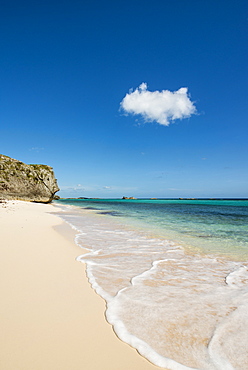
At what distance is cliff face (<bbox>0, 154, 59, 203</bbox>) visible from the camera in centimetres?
4391

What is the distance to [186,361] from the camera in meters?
2.22

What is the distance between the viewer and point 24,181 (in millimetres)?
46312

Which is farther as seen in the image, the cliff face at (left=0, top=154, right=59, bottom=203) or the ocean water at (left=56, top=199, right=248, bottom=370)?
the cliff face at (left=0, top=154, right=59, bottom=203)

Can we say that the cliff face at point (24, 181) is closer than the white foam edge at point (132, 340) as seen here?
No

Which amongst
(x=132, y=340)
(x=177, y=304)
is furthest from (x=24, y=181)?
(x=132, y=340)

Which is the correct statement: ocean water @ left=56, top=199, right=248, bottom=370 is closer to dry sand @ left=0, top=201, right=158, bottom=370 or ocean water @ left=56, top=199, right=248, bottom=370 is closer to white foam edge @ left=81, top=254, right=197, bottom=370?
white foam edge @ left=81, top=254, right=197, bottom=370

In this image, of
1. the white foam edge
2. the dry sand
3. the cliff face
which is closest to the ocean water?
the white foam edge

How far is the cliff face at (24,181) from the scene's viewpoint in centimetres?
4391

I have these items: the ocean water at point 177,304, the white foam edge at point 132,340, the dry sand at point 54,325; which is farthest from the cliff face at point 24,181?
the white foam edge at point 132,340

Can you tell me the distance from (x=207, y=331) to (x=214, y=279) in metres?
2.47

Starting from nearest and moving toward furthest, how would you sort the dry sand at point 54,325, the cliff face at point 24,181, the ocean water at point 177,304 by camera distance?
the dry sand at point 54,325
the ocean water at point 177,304
the cliff face at point 24,181

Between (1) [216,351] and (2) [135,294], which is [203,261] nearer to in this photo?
(2) [135,294]

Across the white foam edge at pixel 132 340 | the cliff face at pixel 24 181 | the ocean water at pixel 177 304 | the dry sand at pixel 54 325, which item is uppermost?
the cliff face at pixel 24 181

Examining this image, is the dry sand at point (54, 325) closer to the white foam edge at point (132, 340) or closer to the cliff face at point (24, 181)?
the white foam edge at point (132, 340)
